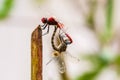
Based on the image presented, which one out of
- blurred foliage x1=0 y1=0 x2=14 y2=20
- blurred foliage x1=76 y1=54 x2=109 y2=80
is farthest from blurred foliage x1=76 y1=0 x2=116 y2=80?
blurred foliage x1=0 y1=0 x2=14 y2=20

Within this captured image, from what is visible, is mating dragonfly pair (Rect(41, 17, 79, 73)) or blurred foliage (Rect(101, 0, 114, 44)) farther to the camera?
blurred foliage (Rect(101, 0, 114, 44))

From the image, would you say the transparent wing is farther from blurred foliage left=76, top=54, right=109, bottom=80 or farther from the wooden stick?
the wooden stick

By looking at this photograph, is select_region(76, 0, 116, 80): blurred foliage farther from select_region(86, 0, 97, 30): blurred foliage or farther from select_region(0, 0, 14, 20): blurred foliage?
select_region(0, 0, 14, 20): blurred foliage

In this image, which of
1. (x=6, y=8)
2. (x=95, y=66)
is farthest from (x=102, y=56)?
(x=6, y=8)

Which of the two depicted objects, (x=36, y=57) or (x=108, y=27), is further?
(x=108, y=27)

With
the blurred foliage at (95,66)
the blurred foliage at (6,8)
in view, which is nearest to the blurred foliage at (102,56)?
the blurred foliage at (95,66)

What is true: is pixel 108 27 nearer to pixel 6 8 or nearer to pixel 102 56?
pixel 102 56

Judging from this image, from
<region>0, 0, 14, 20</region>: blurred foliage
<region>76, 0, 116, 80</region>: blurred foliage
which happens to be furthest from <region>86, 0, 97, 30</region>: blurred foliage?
<region>0, 0, 14, 20</region>: blurred foliage

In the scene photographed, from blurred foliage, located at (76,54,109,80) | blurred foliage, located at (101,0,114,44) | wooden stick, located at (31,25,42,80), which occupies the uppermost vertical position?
blurred foliage, located at (101,0,114,44)

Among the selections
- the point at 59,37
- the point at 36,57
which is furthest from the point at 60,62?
the point at 36,57

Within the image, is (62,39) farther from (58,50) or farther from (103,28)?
(103,28)

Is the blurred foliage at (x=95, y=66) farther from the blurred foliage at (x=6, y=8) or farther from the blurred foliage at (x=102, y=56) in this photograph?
the blurred foliage at (x=6, y=8)

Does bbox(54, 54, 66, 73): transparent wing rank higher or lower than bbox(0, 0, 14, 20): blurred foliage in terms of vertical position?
lower
